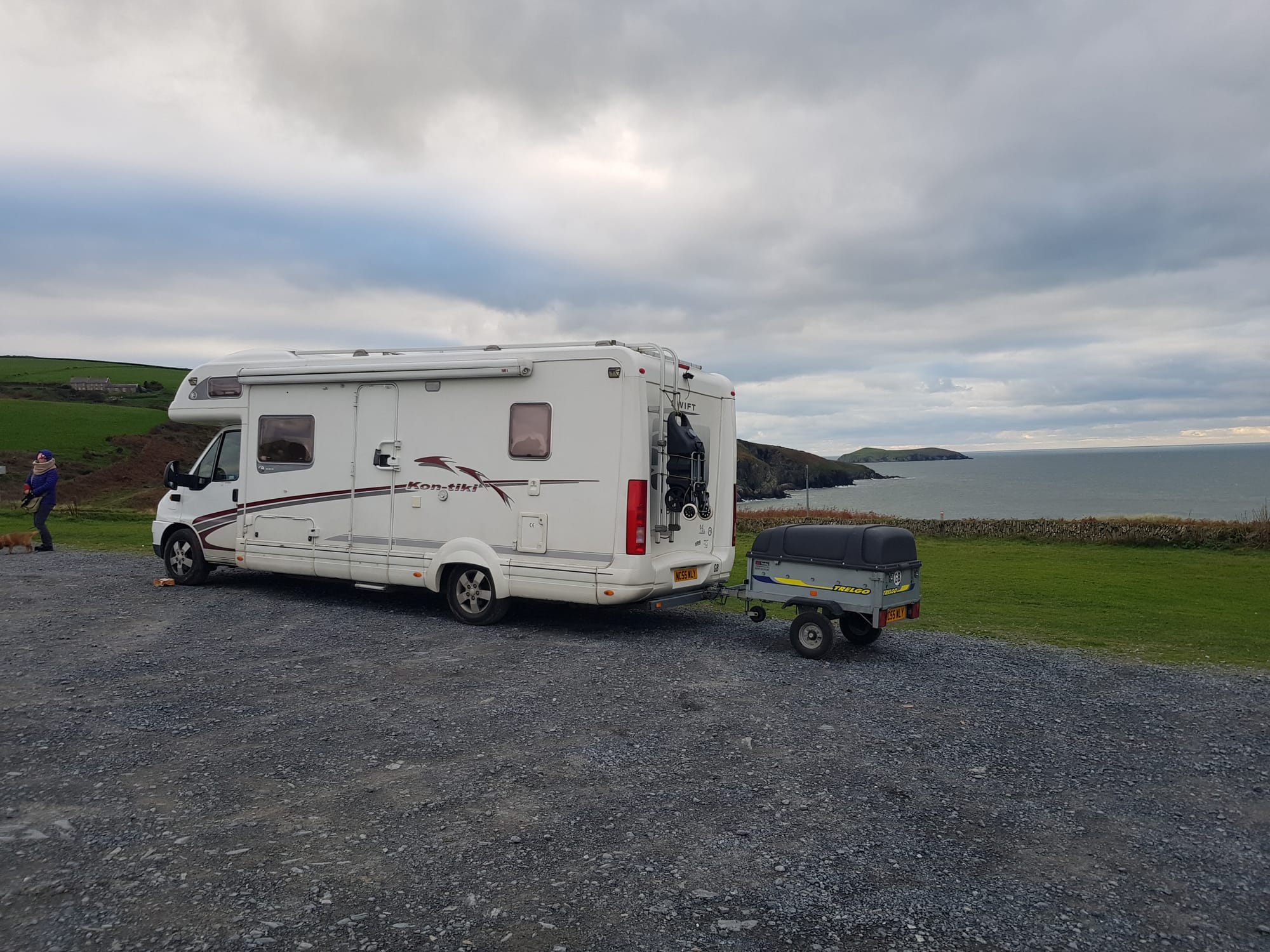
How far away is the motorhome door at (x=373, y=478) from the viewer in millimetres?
9992

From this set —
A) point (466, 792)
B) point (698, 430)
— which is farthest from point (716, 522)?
point (466, 792)

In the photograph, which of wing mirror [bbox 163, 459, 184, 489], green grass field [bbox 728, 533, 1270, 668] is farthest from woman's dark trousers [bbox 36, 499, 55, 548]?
green grass field [bbox 728, 533, 1270, 668]

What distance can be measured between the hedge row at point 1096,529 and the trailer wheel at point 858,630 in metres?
8.16

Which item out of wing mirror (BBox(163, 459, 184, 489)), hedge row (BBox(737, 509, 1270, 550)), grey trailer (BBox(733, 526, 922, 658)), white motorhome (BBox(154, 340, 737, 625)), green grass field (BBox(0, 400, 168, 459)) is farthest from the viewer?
green grass field (BBox(0, 400, 168, 459))

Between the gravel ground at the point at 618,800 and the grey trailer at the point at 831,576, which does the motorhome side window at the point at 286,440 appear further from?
the grey trailer at the point at 831,576

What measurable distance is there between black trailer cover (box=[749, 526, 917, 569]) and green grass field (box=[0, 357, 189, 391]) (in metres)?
80.2

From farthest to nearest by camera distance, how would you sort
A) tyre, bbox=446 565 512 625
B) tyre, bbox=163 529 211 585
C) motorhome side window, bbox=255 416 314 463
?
1. tyre, bbox=163 529 211 585
2. motorhome side window, bbox=255 416 314 463
3. tyre, bbox=446 565 512 625

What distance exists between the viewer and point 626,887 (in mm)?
3779

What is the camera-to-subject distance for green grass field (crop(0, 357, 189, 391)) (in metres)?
79.1

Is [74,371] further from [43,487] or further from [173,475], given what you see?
[173,475]

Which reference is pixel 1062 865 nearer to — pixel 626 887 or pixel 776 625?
pixel 626 887

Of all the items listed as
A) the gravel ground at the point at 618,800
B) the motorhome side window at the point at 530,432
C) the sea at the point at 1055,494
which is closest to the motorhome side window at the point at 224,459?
the gravel ground at the point at 618,800

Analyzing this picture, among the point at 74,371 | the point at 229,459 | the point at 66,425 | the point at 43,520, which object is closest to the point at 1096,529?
the point at 229,459

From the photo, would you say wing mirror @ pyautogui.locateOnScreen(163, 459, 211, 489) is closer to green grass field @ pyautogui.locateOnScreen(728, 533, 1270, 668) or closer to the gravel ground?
the gravel ground
